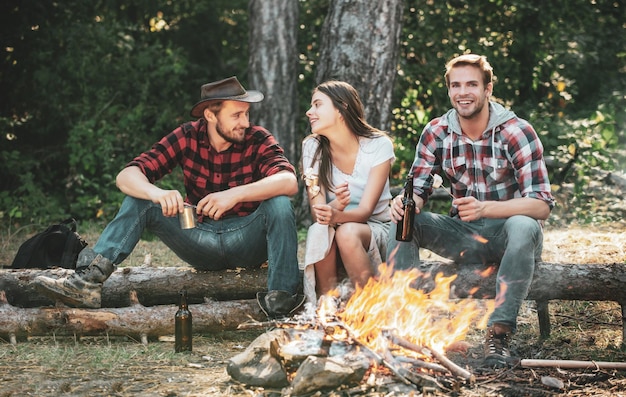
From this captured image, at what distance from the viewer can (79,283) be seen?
4641 millimetres

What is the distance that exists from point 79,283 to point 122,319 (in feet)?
1.24

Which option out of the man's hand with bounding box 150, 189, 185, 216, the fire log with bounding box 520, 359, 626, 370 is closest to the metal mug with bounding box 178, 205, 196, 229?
the man's hand with bounding box 150, 189, 185, 216

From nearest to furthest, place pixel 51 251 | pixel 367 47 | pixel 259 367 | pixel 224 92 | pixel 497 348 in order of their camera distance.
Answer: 1. pixel 259 367
2. pixel 497 348
3. pixel 224 92
4. pixel 51 251
5. pixel 367 47

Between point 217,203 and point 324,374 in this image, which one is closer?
point 324,374

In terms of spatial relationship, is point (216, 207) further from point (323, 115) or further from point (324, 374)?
point (324, 374)

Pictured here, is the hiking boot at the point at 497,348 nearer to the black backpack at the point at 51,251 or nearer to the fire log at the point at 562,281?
the fire log at the point at 562,281

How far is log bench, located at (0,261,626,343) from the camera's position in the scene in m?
4.71

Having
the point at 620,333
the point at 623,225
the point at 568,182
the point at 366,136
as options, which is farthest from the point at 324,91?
the point at 568,182

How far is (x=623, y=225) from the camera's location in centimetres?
836

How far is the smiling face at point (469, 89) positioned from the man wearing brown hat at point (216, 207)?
115cm

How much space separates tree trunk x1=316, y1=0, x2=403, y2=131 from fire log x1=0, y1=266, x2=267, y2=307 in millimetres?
3026

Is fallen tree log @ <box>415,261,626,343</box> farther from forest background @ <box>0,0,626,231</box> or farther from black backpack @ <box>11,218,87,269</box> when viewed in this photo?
forest background @ <box>0,0,626,231</box>

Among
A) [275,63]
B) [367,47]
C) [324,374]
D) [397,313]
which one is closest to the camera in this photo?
[324,374]

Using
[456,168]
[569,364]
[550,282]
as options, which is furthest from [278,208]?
[569,364]
